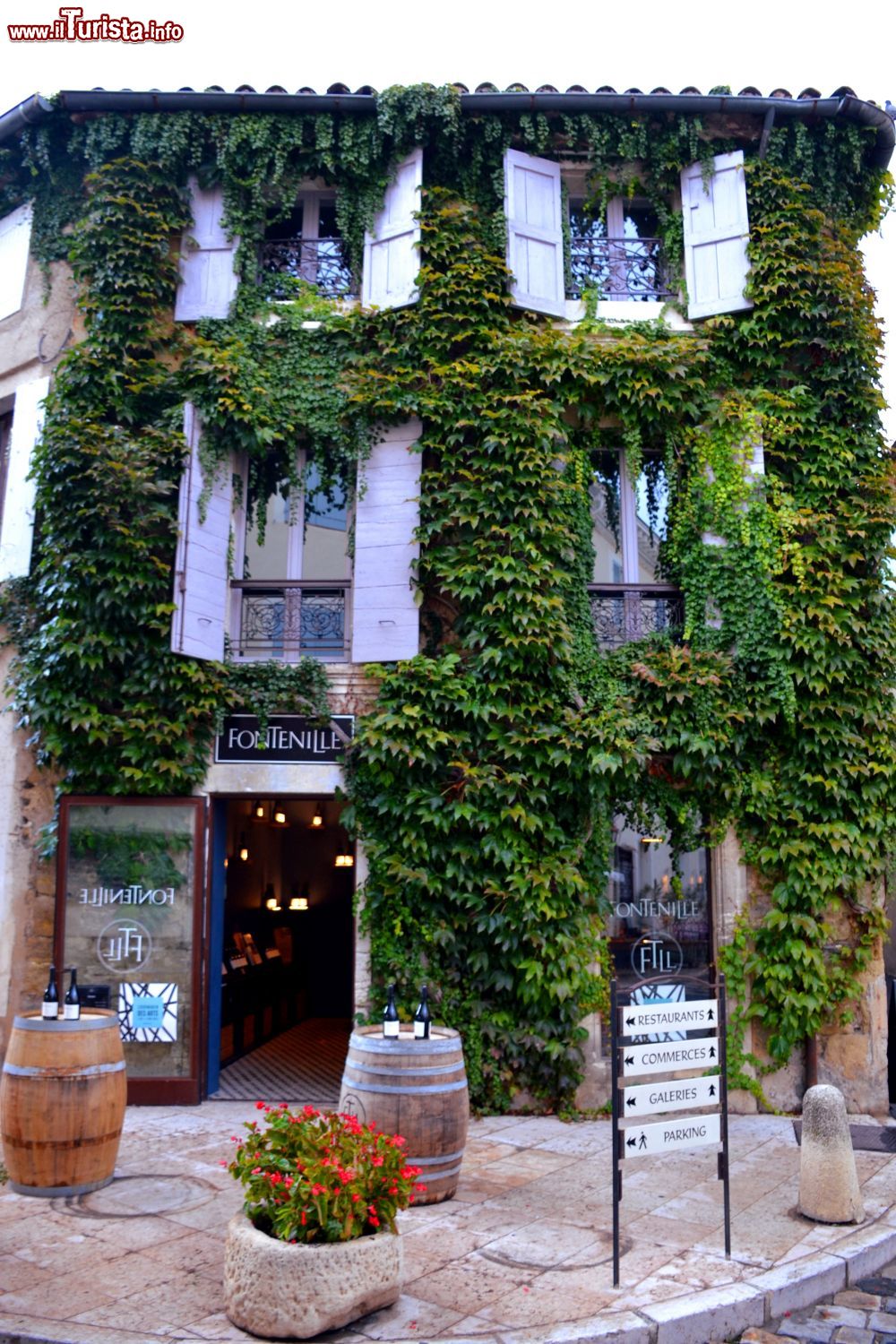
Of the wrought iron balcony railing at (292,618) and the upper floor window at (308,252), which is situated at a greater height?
the upper floor window at (308,252)

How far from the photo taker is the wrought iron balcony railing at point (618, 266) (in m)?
10.4

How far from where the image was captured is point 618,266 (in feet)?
34.4

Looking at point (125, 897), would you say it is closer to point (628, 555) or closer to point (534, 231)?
point (628, 555)

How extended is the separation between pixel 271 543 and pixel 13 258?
408cm

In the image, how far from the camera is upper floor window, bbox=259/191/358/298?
33.9 feet

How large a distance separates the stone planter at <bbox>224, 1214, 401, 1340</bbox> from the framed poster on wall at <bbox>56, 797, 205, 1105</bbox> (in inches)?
172

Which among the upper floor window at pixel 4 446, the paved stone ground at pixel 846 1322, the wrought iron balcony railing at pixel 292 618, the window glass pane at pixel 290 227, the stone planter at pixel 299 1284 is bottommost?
the paved stone ground at pixel 846 1322

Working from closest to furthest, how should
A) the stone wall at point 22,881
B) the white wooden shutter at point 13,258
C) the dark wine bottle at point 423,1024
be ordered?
the dark wine bottle at point 423,1024 < the stone wall at point 22,881 < the white wooden shutter at point 13,258

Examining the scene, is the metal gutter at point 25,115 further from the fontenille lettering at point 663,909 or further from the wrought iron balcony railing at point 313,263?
the fontenille lettering at point 663,909

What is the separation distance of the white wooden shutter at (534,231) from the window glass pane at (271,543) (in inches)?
112

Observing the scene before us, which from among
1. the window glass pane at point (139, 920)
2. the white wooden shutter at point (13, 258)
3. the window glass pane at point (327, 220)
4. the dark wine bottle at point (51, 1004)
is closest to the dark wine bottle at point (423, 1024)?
the dark wine bottle at point (51, 1004)

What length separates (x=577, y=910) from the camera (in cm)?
885

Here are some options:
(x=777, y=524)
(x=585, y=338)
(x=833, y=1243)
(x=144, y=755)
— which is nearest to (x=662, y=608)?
(x=777, y=524)

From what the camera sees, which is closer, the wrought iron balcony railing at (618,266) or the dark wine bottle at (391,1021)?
the dark wine bottle at (391,1021)
